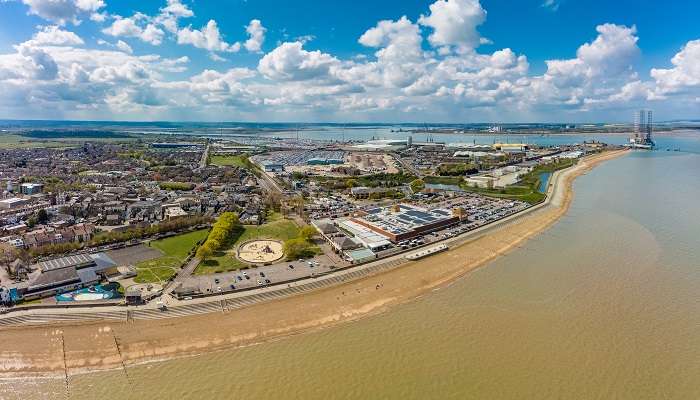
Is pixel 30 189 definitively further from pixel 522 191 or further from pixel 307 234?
pixel 522 191

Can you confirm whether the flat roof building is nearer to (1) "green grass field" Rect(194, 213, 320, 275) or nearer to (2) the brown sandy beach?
(1) "green grass field" Rect(194, 213, 320, 275)

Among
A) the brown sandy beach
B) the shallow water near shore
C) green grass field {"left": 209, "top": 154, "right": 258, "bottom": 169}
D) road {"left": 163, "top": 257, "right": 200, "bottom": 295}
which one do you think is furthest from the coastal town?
green grass field {"left": 209, "top": 154, "right": 258, "bottom": 169}

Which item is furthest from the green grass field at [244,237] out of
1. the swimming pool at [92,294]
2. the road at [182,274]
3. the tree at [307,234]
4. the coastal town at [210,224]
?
the swimming pool at [92,294]

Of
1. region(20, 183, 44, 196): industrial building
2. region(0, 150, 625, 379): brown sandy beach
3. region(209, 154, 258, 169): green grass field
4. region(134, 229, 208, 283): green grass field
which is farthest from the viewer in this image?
region(209, 154, 258, 169): green grass field

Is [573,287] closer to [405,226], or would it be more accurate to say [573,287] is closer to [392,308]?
[392,308]

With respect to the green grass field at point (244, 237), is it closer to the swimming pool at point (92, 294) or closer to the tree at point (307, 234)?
the tree at point (307, 234)

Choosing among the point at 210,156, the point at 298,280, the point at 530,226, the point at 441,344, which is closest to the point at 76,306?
the point at 298,280
